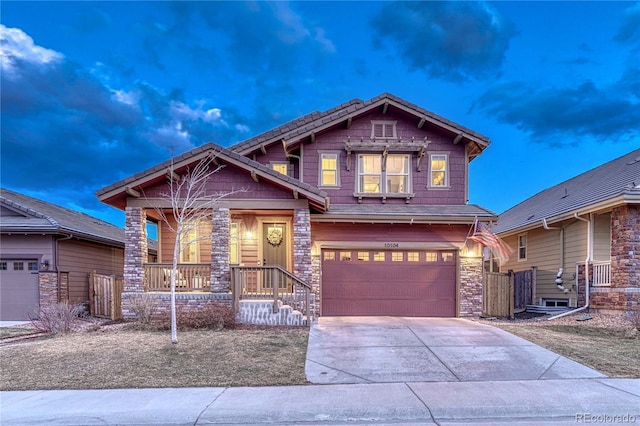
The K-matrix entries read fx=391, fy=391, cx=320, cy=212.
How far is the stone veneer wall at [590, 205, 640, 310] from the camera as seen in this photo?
431 inches

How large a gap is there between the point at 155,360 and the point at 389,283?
7724mm

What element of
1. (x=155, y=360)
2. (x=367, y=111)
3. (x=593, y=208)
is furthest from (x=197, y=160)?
(x=593, y=208)

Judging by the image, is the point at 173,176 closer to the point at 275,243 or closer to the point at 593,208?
the point at 275,243

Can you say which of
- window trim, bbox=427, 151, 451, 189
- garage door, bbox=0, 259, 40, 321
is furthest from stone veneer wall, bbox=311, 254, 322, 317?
garage door, bbox=0, 259, 40, 321

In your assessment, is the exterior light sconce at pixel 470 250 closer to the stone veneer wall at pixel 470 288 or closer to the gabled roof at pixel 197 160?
the stone veneer wall at pixel 470 288

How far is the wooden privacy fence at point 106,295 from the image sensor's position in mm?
13180

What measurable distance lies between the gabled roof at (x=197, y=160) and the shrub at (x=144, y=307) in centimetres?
306

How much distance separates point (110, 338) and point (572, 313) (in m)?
13.1

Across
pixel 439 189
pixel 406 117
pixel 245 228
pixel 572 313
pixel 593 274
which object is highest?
pixel 406 117

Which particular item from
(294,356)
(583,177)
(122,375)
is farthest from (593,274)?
(122,375)

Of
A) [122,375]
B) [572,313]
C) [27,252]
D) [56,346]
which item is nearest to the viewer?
[122,375]

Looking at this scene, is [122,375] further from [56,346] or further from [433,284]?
[433,284]

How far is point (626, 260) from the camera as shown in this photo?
11062 millimetres

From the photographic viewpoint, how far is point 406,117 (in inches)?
557
